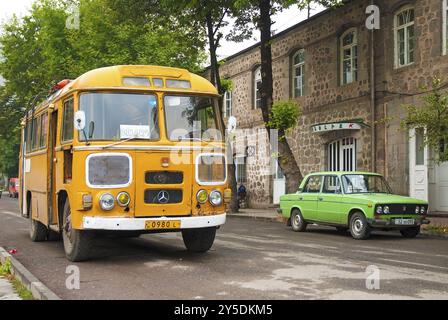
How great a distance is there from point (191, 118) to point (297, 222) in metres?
7.46

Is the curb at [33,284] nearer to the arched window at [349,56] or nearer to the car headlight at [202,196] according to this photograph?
the car headlight at [202,196]

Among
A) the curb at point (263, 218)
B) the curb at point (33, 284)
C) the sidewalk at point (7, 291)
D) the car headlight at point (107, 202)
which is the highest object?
the car headlight at point (107, 202)

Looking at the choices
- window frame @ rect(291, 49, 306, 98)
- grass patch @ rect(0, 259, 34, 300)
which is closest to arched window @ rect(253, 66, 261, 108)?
window frame @ rect(291, 49, 306, 98)

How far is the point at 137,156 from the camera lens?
904 centimetres

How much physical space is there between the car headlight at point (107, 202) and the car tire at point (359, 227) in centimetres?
681

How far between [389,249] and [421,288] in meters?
4.50

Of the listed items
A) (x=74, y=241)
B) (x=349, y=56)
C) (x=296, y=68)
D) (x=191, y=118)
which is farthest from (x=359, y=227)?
(x=296, y=68)

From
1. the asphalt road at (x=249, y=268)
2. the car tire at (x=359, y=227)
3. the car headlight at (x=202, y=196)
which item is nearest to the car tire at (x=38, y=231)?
the asphalt road at (x=249, y=268)

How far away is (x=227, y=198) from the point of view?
9789 mm

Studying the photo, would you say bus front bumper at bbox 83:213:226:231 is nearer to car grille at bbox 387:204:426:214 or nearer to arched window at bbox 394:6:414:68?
car grille at bbox 387:204:426:214

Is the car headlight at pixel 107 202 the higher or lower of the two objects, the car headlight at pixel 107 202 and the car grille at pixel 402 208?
the higher

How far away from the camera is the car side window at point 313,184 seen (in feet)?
50.6

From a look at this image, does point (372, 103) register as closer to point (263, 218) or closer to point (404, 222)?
point (263, 218)

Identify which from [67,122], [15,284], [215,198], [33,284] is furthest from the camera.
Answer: [67,122]
